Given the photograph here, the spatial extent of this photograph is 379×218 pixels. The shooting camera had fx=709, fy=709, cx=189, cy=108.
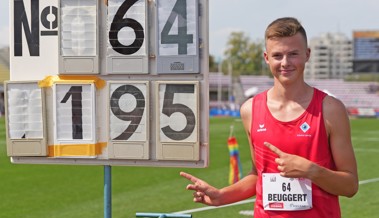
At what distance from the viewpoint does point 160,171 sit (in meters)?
16.8

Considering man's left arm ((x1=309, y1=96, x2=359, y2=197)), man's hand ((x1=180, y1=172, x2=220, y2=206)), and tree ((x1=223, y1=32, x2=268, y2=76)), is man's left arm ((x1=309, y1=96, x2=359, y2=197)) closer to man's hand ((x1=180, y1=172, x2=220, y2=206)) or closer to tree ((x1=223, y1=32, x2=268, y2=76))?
man's hand ((x1=180, y1=172, x2=220, y2=206))

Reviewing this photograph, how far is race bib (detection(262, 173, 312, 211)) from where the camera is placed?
3578 millimetres

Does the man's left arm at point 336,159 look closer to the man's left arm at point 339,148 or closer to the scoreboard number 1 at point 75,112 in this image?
the man's left arm at point 339,148

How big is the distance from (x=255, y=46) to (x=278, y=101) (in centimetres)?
12174

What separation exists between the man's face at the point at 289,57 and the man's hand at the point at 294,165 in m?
0.40

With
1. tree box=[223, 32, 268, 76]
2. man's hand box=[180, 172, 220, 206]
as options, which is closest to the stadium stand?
tree box=[223, 32, 268, 76]

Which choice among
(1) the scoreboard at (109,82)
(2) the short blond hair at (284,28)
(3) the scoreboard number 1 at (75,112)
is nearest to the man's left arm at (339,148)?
(2) the short blond hair at (284,28)

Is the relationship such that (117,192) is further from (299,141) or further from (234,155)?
(299,141)

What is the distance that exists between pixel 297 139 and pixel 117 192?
32.9 ft

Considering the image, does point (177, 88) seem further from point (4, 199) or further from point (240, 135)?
point (240, 135)

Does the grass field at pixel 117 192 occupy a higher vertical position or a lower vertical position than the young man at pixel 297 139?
lower

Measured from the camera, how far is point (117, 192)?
13.2m

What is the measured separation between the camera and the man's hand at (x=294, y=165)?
3.29m

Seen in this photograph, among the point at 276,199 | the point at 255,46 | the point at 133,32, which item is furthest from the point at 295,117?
the point at 255,46
